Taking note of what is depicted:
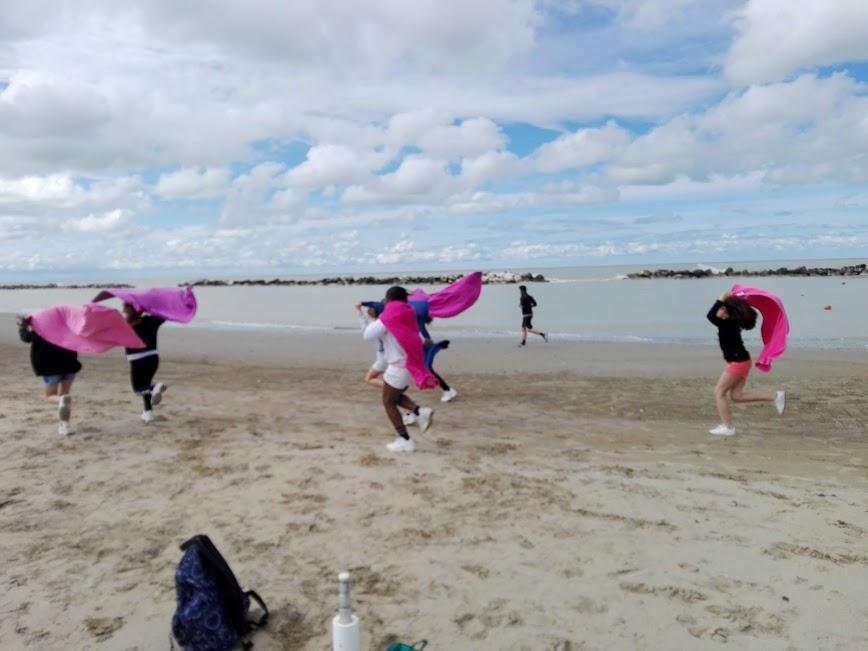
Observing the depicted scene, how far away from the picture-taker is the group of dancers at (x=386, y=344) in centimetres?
758

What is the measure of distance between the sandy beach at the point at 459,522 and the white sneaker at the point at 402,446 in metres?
0.15

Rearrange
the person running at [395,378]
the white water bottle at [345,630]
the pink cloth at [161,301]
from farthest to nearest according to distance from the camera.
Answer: the pink cloth at [161,301], the person running at [395,378], the white water bottle at [345,630]

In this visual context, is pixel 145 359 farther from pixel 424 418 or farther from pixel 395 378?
pixel 424 418

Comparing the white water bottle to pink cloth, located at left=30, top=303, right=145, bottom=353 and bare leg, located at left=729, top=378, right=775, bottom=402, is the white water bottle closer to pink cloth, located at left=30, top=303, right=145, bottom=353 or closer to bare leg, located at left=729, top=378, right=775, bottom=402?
pink cloth, located at left=30, top=303, right=145, bottom=353

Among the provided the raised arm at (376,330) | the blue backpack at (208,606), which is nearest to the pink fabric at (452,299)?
the raised arm at (376,330)


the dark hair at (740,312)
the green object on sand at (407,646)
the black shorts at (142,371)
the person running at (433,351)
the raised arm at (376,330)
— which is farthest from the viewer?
the person running at (433,351)

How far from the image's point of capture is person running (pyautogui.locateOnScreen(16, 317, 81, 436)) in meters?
8.13

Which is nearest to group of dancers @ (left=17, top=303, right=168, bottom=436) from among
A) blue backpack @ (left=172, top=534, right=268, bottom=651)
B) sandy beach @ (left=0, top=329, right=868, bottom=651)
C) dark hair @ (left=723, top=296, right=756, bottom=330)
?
sandy beach @ (left=0, top=329, right=868, bottom=651)

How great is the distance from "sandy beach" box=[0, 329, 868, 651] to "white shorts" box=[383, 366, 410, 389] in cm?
73

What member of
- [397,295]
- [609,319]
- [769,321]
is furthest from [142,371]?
A: [609,319]

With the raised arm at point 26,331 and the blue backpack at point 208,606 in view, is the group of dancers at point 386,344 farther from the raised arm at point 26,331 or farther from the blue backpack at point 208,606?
the blue backpack at point 208,606

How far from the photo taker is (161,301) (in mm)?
9227

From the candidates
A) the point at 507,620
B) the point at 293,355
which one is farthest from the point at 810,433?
the point at 293,355

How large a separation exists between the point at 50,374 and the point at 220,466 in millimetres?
2924
